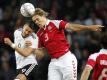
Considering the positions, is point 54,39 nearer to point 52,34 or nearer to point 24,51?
point 52,34

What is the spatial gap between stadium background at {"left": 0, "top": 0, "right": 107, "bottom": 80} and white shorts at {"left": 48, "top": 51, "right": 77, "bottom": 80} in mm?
3074

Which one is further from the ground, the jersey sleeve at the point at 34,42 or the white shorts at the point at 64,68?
the jersey sleeve at the point at 34,42

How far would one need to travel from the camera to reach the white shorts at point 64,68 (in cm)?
1259

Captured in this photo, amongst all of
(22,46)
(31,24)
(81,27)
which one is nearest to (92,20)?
(31,24)

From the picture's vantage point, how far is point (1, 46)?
59.3 ft

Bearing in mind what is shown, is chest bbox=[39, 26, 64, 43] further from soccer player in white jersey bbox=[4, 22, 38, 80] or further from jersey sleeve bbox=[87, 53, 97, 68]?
jersey sleeve bbox=[87, 53, 97, 68]

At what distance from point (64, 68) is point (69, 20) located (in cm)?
721

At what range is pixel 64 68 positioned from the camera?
41.3 feet

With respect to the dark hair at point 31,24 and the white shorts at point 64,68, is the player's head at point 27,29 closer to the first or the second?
the dark hair at point 31,24

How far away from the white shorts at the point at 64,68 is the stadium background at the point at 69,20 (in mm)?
3074

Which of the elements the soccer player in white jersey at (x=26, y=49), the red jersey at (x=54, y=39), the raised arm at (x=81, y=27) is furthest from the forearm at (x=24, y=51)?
the raised arm at (x=81, y=27)

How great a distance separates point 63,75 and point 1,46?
5.70 metres

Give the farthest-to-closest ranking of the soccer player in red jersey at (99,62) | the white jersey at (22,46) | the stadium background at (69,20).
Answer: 1. the stadium background at (69,20)
2. the white jersey at (22,46)
3. the soccer player in red jersey at (99,62)

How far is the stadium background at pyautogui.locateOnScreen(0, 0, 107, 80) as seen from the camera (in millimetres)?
17250
